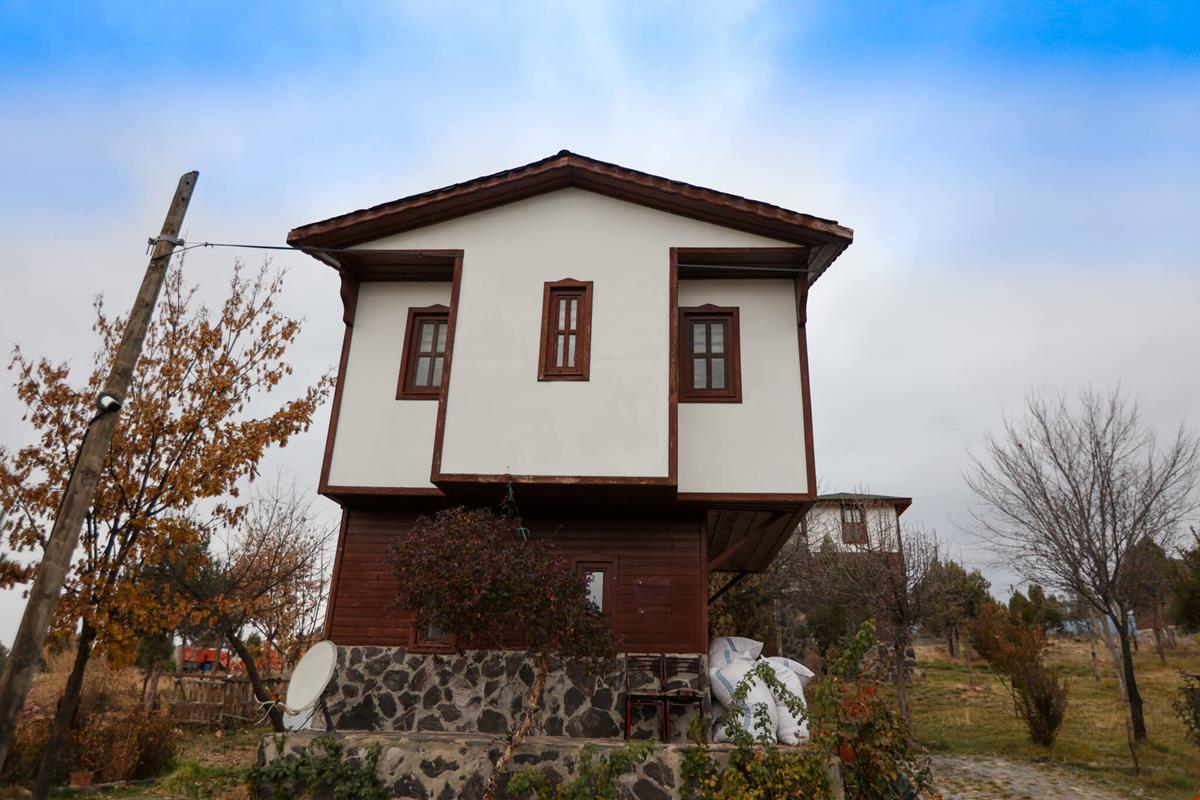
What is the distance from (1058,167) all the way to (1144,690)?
51.4ft

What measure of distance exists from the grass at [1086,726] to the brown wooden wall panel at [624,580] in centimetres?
748

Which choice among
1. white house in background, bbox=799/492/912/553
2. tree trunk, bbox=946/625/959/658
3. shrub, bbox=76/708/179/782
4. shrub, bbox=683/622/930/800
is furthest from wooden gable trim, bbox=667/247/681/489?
tree trunk, bbox=946/625/959/658

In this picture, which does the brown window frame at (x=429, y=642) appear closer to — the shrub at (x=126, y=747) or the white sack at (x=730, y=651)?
the white sack at (x=730, y=651)

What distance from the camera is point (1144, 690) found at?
19.9 meters

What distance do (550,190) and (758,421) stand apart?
461 cm

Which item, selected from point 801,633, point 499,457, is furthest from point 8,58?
point 801,633

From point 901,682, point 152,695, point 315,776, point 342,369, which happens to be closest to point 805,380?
point 342,369

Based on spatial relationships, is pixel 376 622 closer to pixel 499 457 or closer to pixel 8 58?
pixel 499 457

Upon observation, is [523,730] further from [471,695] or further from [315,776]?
[315,776]

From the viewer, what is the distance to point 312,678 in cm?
853

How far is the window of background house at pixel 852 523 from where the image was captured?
78.4 feet

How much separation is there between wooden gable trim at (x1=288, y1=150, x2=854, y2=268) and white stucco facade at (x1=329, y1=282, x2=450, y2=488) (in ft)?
3.36

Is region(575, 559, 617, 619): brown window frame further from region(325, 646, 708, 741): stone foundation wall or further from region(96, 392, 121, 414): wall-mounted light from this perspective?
region(96, 392, 121, 414): wall-mounted light

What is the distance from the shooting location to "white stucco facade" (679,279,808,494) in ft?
31.8
